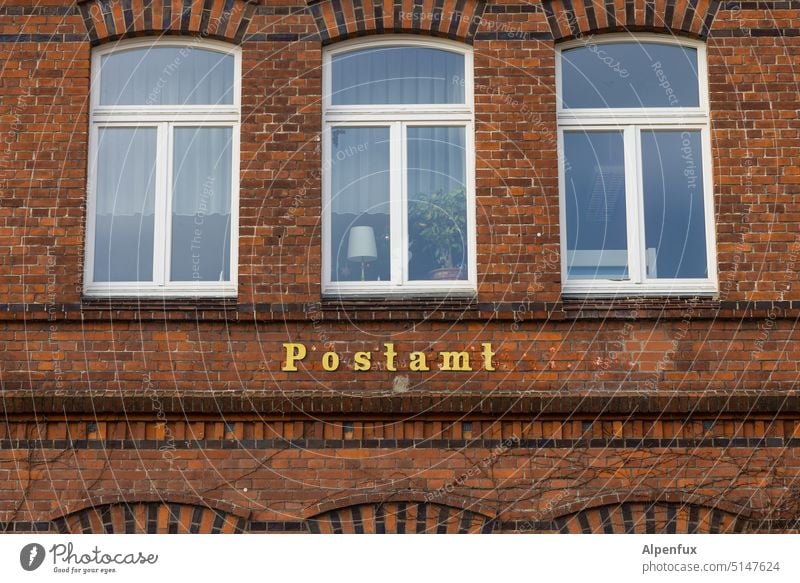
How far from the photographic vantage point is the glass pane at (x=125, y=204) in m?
11.0

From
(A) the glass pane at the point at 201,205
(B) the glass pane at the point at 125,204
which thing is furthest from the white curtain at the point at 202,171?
(B) the glass pane at the point at 125,204

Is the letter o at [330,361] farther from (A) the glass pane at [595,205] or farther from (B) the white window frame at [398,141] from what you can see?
(A) the glass pane at [595,205]

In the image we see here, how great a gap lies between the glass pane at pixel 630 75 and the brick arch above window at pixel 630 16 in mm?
212

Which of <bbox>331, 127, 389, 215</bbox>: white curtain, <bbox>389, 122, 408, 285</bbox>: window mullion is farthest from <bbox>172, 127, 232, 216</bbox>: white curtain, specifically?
<bbox>389, 122, 408, 285</bbox>: window mullion

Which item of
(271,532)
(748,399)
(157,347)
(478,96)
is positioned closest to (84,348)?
(157,347)

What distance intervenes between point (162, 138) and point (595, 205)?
381 centimetres

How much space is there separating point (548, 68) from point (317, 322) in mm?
2961

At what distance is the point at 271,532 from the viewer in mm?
10344

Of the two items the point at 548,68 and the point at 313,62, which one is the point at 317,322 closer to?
the point at 313,62

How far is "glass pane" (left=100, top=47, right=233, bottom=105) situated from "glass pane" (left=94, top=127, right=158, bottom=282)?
0.32m

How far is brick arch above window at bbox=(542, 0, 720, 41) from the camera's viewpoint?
441 inches

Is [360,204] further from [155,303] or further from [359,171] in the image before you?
[155,303]

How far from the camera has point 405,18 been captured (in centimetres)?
1119

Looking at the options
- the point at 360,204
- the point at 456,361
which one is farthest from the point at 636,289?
the point at 360,204
